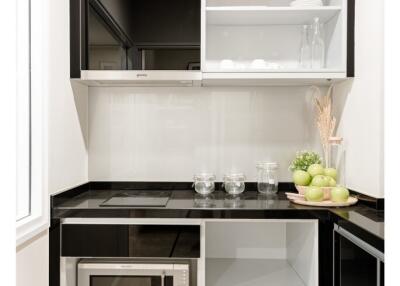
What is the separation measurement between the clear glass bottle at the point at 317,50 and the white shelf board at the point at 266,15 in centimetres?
9

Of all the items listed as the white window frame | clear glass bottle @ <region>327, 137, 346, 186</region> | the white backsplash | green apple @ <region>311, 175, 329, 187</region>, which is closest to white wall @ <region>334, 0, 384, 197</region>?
clear glass bottle @ <region>327, 137, 346, 186</region>

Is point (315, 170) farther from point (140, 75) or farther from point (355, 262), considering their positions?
point (140, 75)

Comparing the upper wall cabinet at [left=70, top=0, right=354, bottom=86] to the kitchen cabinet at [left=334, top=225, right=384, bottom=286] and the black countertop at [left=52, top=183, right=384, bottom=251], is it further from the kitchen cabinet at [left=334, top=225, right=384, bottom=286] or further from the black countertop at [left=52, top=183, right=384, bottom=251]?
the kitchen cabinet at [left=334, top=225, right=384, bottom=286]

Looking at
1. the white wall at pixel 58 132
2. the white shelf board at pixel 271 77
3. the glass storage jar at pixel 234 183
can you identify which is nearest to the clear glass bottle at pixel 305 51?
the white shelf board at pixel 271 77

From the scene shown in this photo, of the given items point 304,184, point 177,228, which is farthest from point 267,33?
point 177,228

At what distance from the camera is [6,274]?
0.96 m

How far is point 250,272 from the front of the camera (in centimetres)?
213

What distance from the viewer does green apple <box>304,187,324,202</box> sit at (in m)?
1.86

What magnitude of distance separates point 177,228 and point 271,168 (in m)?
0.77

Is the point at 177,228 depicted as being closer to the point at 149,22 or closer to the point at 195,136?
the point at 195,136

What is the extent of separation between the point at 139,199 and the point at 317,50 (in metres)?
1.34

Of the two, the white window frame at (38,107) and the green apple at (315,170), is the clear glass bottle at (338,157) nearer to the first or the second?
the green apple at (315,170)

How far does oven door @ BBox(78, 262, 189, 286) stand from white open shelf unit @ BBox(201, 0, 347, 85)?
1.01m

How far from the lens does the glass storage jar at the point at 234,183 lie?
2215mm
